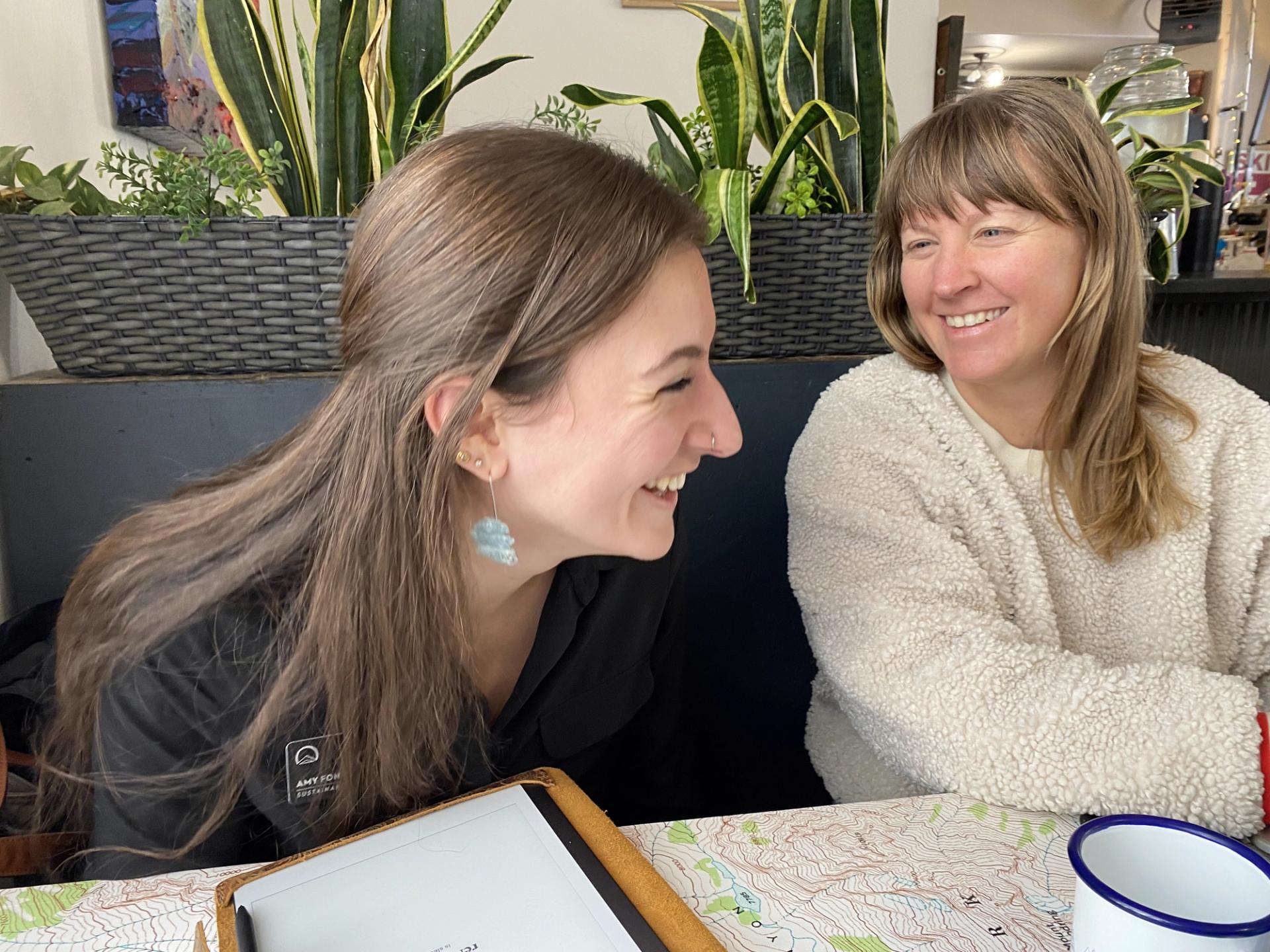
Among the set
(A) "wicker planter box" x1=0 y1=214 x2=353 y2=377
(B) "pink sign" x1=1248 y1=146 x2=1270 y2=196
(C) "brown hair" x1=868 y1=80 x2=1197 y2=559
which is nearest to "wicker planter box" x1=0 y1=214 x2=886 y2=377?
(A) "wicker planter box" x1=0 y1=214 x2=353 y2=377

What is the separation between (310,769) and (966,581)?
24.0 inches

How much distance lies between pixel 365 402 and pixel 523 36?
1.66m

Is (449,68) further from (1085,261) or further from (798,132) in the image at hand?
(1085,261)

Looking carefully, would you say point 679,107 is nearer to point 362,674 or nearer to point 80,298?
point 80,298

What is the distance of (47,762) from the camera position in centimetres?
77

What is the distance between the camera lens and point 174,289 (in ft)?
3.38

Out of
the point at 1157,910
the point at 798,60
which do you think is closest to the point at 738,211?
the point at 798,60

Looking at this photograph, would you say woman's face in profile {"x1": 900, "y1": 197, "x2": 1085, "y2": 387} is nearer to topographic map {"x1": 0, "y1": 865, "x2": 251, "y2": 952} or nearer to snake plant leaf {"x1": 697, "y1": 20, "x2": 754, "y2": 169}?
snake plant leaf {"x1": 697, "y1": 20, "x2": 754, "y2": 169}

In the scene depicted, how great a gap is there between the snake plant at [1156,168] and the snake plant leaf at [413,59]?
0.77 m

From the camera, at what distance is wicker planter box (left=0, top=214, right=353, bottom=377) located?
994mm

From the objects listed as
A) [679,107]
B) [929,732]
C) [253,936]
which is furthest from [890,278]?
[679,107]

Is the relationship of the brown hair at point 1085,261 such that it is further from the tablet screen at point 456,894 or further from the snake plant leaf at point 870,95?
the tablet screen at point 456,894

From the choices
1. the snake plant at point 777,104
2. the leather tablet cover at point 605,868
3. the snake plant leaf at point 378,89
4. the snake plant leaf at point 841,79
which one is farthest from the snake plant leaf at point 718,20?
the leather tablet cover at point 605,868

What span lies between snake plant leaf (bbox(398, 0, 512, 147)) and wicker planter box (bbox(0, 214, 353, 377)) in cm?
16
